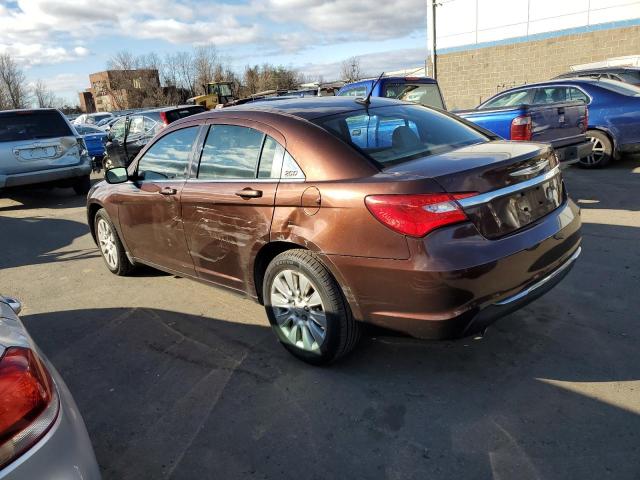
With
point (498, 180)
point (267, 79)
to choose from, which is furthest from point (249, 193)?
point (267, 79)

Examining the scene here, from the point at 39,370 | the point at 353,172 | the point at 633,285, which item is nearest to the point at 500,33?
the point at 633,285

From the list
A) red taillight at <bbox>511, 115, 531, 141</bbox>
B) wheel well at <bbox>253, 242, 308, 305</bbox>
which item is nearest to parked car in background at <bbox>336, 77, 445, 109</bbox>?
red taillight at <bbox>511, 115, 531, 141</bbox>

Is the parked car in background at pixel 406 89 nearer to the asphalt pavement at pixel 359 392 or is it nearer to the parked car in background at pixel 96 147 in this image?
the asphalt pavement at pixel 359 392

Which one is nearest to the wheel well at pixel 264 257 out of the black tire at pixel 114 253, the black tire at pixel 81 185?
the black tire at pixel 114 253

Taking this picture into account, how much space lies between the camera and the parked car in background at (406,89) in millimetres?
8406

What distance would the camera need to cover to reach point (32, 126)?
9.57 m

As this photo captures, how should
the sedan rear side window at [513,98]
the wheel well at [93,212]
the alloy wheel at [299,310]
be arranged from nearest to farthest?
the alloy wheel at [299,310] < the wheel well at [93,212] < the sedan rear side window at [513,98]

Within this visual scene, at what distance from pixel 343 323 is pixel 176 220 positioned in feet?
5.71

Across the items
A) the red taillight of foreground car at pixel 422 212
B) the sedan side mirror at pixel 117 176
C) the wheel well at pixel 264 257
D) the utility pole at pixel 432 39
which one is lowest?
the wheel well at pixel 264 257

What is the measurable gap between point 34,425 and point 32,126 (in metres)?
9.54

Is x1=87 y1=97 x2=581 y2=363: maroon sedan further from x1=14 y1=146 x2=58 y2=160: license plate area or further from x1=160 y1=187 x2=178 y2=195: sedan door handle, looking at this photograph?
x1=14 y1=146 x2=58 y2=160: license plate area

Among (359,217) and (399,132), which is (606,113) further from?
(359,217)

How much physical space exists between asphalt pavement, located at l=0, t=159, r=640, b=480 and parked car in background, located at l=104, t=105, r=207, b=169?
870cm

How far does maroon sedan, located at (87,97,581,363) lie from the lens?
2.63m
